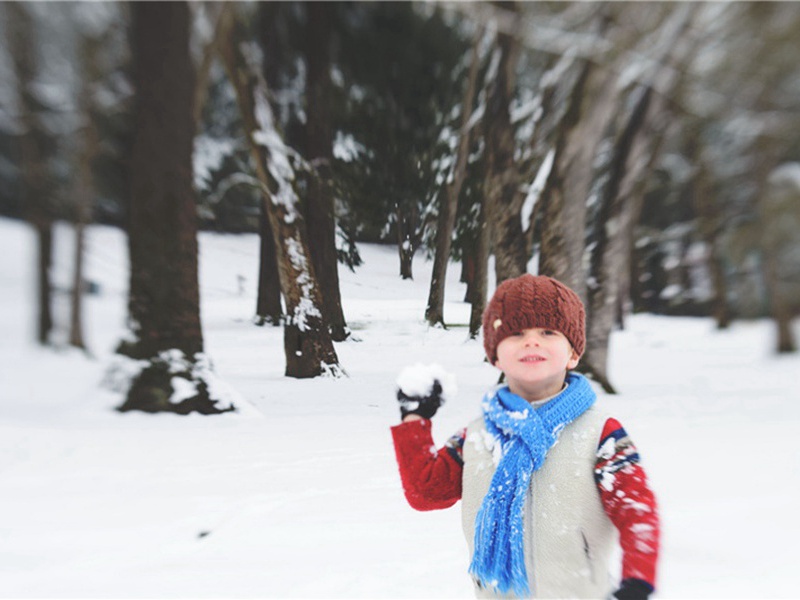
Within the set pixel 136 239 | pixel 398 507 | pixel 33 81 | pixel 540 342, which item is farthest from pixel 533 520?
pixel 33 81

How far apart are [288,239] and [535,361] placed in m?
0.84

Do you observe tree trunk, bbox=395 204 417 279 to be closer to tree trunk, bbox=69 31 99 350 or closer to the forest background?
the forest background

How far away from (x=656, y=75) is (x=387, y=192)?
54.2 inches

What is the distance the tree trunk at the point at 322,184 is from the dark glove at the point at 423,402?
25.4 inches

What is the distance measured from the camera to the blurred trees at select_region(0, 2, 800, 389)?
4.89 feet

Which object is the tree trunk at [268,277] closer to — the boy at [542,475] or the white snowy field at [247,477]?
the white snowy field at [247,477]

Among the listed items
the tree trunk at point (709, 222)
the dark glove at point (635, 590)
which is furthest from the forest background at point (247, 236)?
the tree trunk at point (709, 222)

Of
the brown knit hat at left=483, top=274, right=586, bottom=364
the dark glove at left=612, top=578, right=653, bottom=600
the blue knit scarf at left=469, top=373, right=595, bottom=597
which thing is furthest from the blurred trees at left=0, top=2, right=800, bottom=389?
the dark glove at left=612, top=578, right=653, bottom=600

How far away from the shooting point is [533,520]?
783 mm

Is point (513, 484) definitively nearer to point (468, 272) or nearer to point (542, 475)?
point (542, 475)

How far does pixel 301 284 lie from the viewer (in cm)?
144

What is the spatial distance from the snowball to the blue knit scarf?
0.30 ft

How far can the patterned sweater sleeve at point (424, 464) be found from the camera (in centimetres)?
84

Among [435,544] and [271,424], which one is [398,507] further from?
[271,424]
